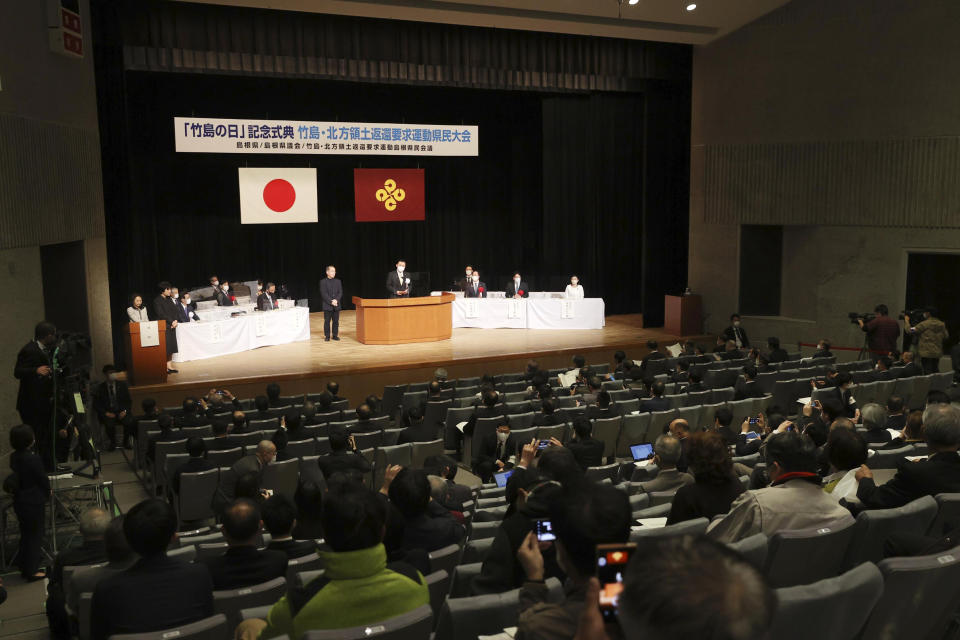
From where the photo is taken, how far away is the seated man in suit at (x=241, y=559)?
348 cm

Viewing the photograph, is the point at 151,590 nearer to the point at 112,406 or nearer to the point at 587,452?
the point at 587,452

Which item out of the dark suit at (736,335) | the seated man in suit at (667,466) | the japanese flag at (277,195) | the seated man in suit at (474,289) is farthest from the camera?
the seated man in suit at (474,289)

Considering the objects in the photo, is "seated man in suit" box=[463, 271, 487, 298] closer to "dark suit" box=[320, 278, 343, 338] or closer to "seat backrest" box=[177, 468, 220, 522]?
"dark suit" box=[320, 278, 343, 338]

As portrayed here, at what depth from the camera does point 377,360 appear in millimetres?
13633

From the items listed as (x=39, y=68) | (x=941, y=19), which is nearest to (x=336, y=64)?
(x=39, y=68)

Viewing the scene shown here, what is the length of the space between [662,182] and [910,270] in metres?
5.30

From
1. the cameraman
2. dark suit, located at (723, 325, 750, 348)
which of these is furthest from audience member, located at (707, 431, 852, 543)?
dark suit, located at (723, 325, 750, 348)

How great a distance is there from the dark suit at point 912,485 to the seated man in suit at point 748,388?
18.0ft

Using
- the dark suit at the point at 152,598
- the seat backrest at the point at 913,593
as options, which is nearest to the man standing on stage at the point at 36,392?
the dark suit at the point at 152,598

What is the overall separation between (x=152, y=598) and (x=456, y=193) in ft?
58.5

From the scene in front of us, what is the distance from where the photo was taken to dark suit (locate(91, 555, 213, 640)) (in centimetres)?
287

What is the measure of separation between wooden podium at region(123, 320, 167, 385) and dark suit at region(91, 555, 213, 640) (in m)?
9.88

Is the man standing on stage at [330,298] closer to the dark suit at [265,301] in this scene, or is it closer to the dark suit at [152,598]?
the dark suit at [265,301]

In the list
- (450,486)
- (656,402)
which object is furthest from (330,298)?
(450,486)
